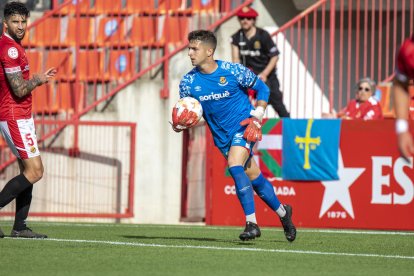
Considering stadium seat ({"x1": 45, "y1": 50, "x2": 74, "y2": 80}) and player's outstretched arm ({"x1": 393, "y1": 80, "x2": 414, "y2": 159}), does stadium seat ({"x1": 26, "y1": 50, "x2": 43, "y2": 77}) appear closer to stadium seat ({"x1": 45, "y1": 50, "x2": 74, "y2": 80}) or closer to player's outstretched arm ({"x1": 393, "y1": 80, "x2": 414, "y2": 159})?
stadium seat ({"x1": 45, "y1": 50, "x2": 74, "y2": 80})

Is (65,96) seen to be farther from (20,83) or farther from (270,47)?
(20,83)

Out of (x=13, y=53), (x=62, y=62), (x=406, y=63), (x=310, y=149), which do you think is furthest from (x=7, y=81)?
(x=62, y=62)

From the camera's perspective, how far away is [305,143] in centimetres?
1544

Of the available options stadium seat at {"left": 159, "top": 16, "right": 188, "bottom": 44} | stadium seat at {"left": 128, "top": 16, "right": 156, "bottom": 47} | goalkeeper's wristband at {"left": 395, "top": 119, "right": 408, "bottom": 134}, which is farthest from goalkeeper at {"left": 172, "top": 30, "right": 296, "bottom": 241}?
stadium seat at {"left": 128, "top": 16, "right": 156, "bottom": 47}

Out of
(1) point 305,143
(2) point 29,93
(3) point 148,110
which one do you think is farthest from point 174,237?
(3) point 148,110

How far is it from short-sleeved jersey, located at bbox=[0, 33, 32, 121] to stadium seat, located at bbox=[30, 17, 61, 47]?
7.56m

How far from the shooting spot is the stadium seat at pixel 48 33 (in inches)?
742

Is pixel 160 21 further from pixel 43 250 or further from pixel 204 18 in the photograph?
pixel 43 250

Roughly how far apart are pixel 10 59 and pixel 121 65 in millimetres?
7731

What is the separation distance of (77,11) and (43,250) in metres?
8.96

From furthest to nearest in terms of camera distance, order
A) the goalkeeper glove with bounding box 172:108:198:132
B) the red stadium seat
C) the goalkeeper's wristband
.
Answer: the red stadium seat → the goalkeeper glove with bounding box 172:108:198:132 → the goalkeeper's wristband

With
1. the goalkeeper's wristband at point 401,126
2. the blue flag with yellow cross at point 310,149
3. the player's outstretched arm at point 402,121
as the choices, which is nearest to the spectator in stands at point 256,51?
the blue flag with yellow cross at point 310,149

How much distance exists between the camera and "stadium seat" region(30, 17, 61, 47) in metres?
18.9

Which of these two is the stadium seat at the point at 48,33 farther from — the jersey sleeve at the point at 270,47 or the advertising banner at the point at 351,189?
the advertising banner at the point at 351,189
